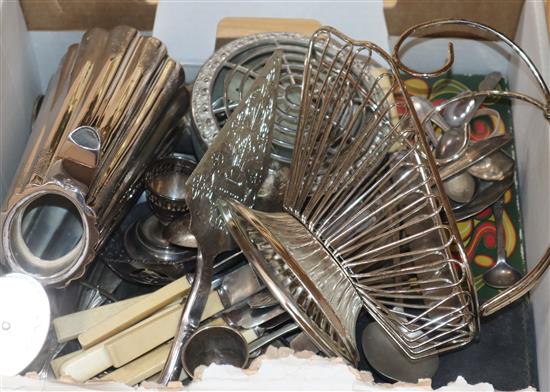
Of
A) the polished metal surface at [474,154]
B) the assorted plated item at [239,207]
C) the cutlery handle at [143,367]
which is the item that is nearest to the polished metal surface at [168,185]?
the assorted plated item at [239,207]

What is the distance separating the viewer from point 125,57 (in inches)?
30.1

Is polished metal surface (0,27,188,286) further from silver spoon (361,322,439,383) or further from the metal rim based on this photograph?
silver spoon (361,322,439,383)

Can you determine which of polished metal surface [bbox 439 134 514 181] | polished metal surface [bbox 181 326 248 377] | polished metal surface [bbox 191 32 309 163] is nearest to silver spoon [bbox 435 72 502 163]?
polished metal surface [bbox 439 134 514 181]

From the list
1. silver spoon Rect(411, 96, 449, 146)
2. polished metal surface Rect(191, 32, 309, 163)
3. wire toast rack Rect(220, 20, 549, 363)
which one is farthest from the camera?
silver spoon Rect(411, 96, 449, 146)

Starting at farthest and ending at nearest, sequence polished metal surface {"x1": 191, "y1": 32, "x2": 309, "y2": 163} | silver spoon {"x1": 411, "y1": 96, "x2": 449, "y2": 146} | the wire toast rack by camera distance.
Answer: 1. silver spoon {"x1": 411, "y1": 96, "x2": 449, "y2": 146}
2. polished metal surface {"x1": 191, "y1": 32, "x2": 309, "y2": 163}
3. the wire toast rack

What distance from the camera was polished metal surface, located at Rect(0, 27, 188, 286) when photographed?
67cm

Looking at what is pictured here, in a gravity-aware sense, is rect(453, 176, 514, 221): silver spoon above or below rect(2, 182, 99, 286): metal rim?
below

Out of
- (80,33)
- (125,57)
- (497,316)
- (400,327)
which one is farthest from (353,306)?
(80,33)

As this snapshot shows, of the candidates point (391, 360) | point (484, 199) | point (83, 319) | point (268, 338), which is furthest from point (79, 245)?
point (484, 199)

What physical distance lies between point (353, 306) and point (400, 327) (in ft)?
→ 0.15

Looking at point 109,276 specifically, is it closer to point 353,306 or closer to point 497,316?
point 353,306

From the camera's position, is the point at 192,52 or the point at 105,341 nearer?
the point at 105,341

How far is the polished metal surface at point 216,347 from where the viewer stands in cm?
69

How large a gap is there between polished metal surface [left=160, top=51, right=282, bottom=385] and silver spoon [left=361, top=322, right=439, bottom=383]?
14 centimetres
